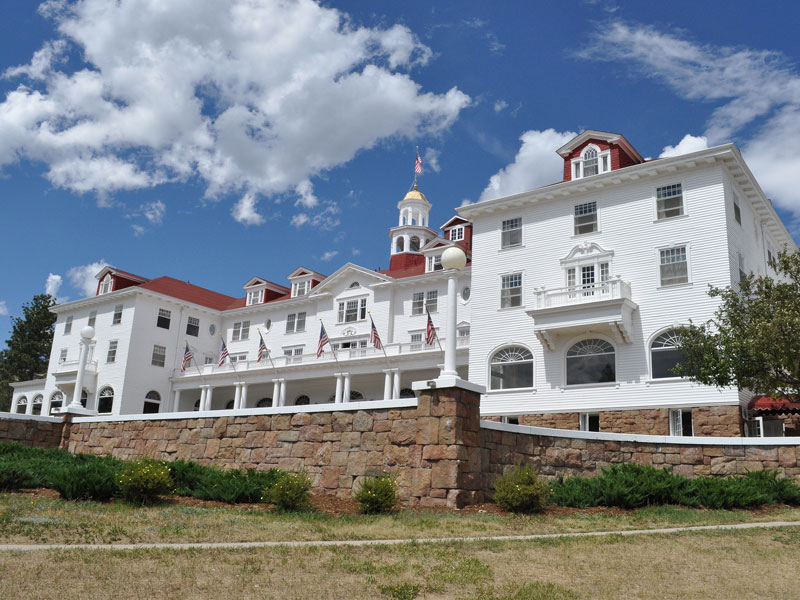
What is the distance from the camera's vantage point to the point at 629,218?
1187 inches

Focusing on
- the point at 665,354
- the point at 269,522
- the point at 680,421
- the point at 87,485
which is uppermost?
the point at 665,354

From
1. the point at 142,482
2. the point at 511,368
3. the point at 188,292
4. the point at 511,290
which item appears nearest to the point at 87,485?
the point at 142,482

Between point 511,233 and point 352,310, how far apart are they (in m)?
15.3

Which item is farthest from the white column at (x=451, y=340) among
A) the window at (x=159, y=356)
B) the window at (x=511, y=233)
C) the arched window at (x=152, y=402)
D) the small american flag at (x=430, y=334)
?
the window at (x=159, y=356)

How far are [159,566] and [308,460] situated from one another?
8.14m

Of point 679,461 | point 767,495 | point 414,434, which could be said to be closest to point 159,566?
point 414,434

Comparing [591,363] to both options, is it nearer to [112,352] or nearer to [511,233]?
[511,233]

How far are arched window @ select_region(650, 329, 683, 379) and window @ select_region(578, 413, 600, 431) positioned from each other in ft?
9.45

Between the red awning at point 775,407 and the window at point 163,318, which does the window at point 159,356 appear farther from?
the red awning at point 775,407

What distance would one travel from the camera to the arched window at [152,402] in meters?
47.9

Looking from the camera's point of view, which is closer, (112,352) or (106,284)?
(112,352)

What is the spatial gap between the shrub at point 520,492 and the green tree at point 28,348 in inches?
2481

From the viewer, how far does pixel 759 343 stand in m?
19.5

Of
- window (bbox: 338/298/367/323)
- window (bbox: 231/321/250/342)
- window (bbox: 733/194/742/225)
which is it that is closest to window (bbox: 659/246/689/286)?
window (bbox: 733/194/742/225)
